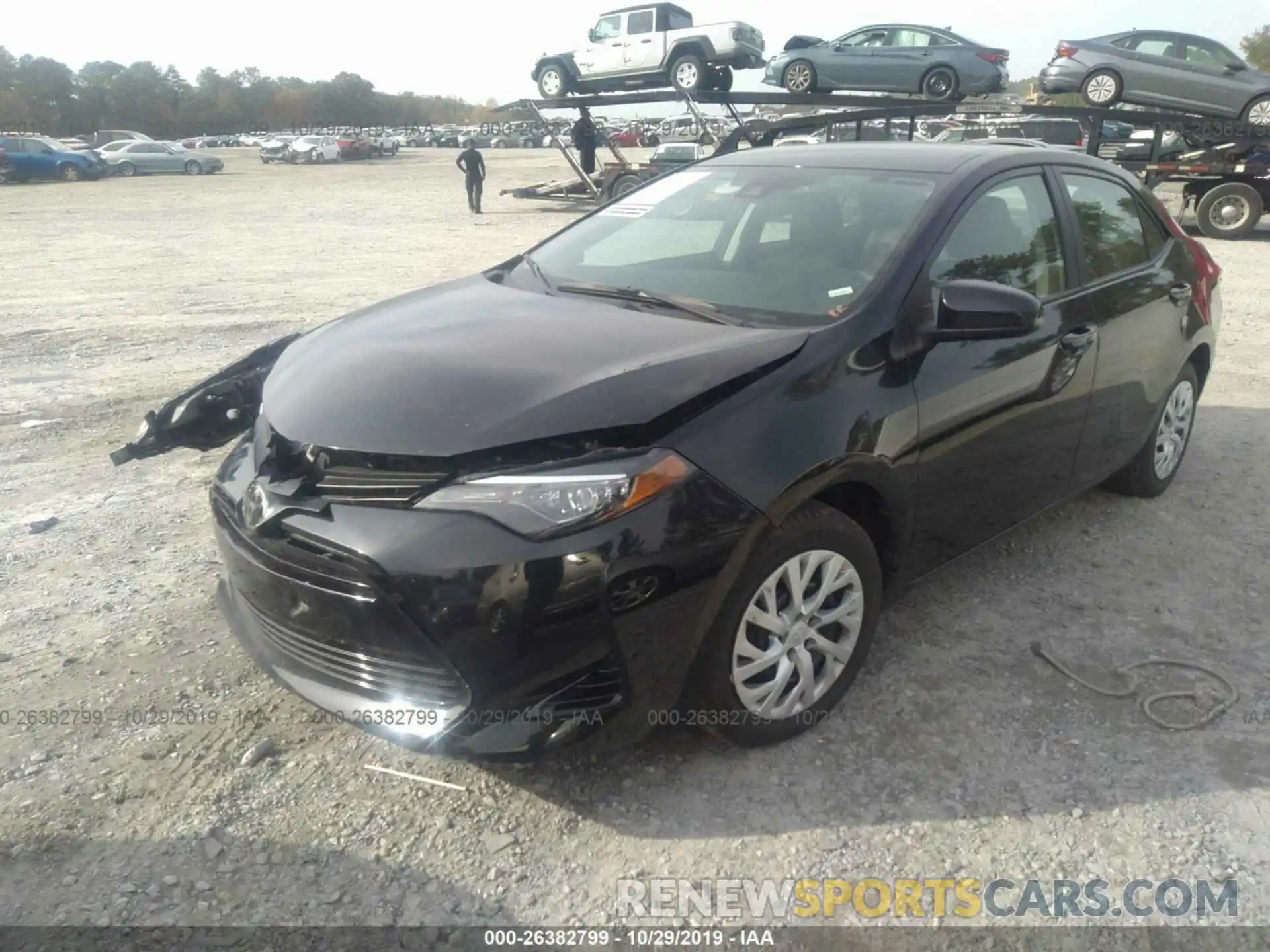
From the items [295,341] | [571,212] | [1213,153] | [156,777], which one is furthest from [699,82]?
[156,777]

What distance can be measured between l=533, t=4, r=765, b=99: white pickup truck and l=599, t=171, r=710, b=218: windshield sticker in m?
15.9

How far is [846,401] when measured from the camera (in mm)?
2764

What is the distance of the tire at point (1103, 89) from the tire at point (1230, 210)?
94.9 inches

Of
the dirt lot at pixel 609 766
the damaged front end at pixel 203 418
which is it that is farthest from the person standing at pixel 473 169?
the damaged front end at pixel 203 418

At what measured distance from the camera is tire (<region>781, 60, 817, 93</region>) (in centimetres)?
1795

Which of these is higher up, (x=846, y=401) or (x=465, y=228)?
(x=846, y=401)

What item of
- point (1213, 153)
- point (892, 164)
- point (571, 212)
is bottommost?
point (571, 212)

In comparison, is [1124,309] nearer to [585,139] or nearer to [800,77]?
[800,77]

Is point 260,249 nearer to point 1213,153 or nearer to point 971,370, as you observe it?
point 971,370

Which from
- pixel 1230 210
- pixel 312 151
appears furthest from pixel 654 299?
pixel 312 151

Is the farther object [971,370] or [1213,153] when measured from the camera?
[1213,153]

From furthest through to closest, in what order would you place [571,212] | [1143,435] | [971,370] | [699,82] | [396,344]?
[571,212] < [699,82] < [1143,435] < [971,370] < [396,344]

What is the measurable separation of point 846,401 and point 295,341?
206 cm

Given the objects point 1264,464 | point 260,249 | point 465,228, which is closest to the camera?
point 1264,464
